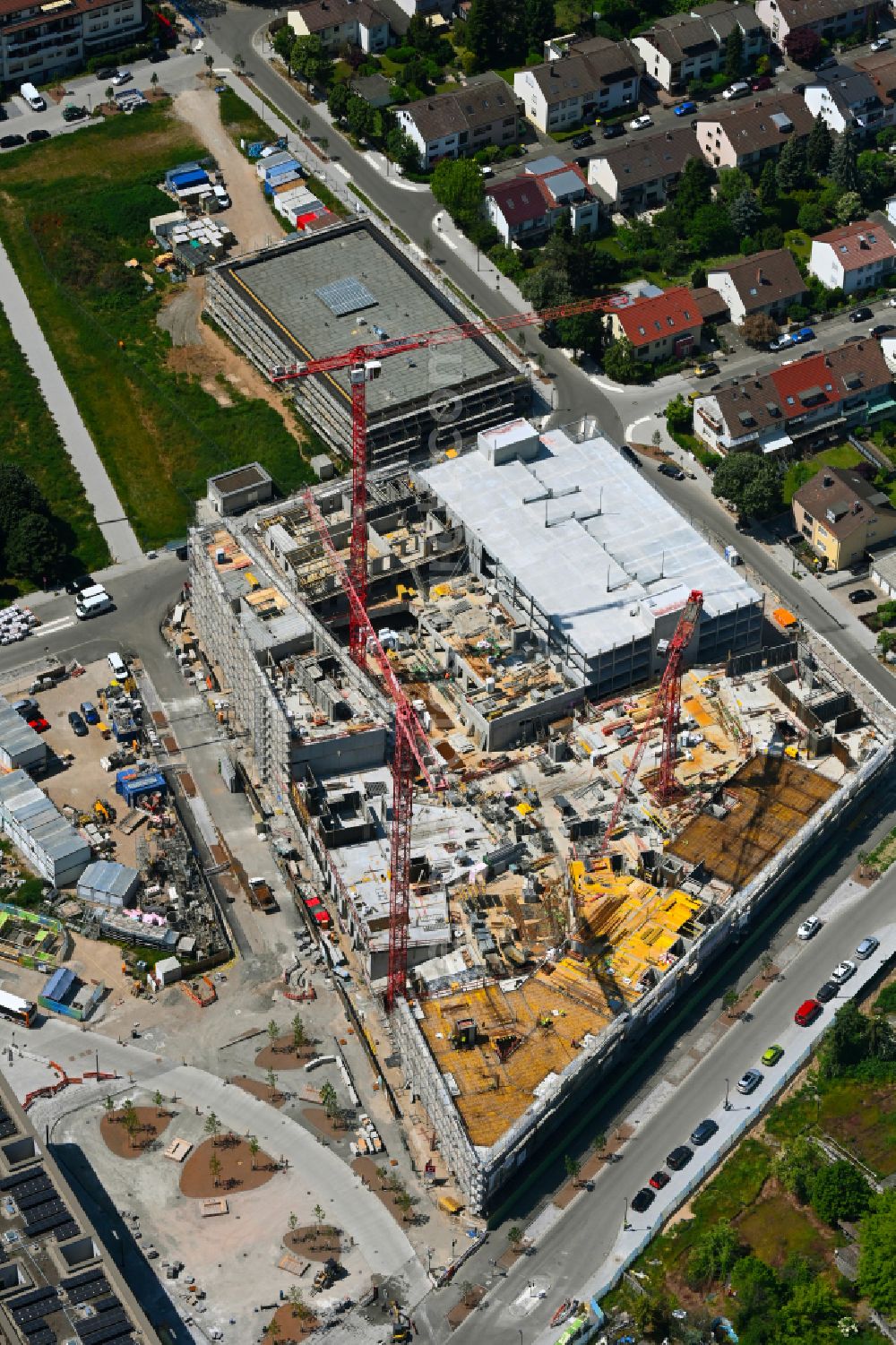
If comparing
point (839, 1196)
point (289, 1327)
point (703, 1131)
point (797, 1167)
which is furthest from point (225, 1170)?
point (839, 1196)

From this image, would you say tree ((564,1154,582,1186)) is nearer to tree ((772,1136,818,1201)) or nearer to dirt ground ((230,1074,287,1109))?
tree ((772,1136,818,1201))

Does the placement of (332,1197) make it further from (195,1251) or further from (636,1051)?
(636,1051)

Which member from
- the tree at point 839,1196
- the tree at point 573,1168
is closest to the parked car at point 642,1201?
the tree at point 573,1168

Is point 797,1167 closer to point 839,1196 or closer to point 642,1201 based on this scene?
point 839,1196

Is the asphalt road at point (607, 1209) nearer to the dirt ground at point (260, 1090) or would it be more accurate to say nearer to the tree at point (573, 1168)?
the tree at point (573, 1168)

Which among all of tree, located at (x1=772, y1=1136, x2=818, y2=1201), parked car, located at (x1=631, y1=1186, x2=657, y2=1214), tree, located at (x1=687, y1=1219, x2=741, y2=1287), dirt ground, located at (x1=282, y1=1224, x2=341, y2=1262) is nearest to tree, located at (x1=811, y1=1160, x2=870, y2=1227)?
tree, located at (x1=772, y1=1136, x2=818, y2=1201)

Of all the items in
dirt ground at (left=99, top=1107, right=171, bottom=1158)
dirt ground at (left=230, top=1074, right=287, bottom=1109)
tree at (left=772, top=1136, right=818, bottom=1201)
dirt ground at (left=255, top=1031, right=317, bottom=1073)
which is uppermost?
dirt ground at (left=255, top=1031, right=317, bottom=1073)
